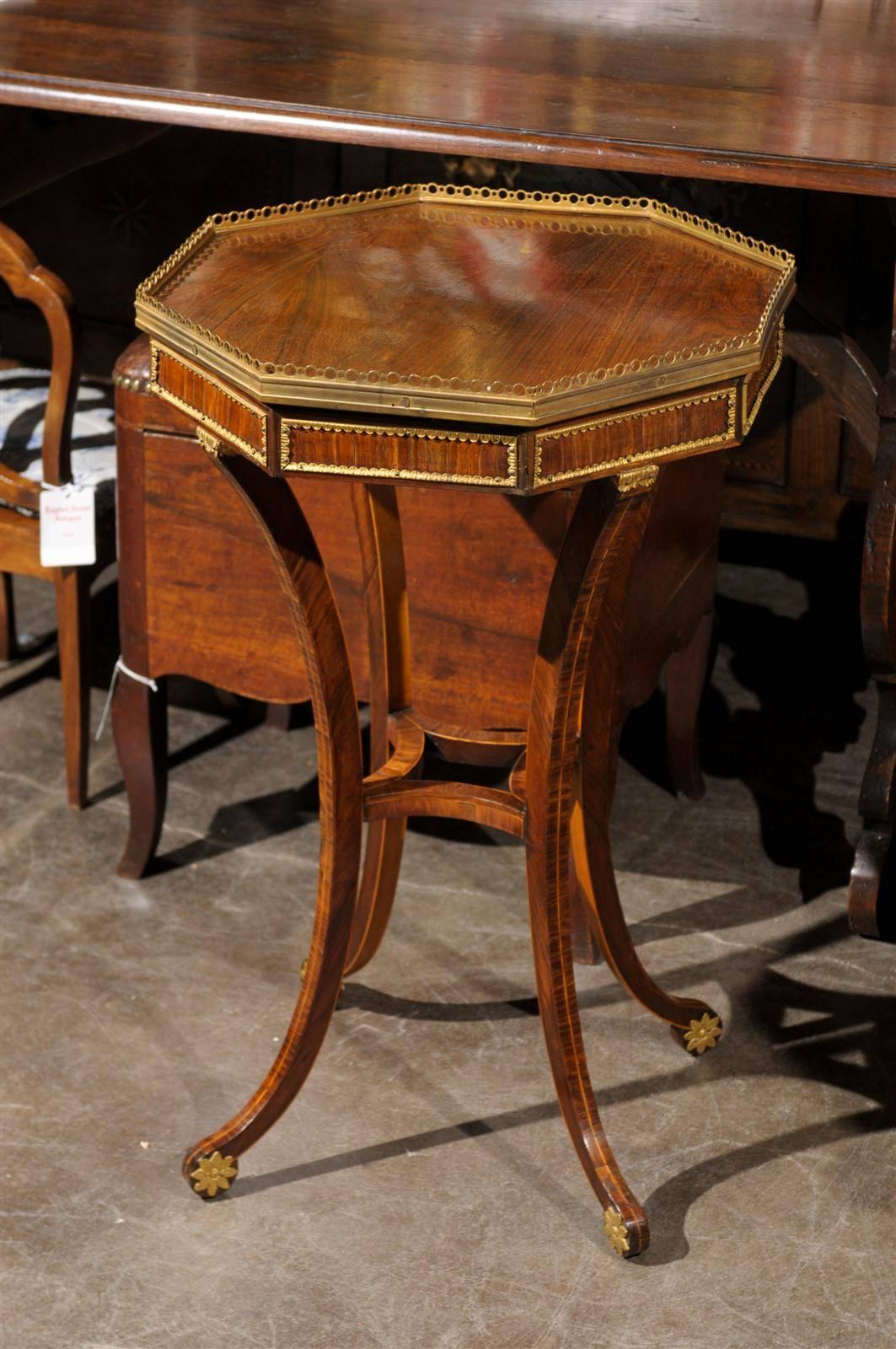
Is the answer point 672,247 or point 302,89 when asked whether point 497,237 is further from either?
point 302,89

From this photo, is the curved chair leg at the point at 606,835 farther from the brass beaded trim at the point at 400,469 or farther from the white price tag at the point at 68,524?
the white price tag at the point at 68,524

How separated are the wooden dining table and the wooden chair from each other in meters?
0.26

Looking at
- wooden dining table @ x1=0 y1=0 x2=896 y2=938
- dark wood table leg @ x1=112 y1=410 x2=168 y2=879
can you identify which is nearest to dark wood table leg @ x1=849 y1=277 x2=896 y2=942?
wooden dining table @ x1=0 y1=0 x2=896 y2=938

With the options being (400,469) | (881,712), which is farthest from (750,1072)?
(400,469)

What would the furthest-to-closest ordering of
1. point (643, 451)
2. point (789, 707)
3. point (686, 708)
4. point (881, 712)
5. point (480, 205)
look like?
point (789, 707) → point (686, 708) → point (881, 712) → point (480, 205) → point (643, 451)

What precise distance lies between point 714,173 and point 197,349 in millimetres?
702

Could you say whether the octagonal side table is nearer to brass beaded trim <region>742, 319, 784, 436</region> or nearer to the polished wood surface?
brass beaded trim <region>742, 319, 784, 436</region>

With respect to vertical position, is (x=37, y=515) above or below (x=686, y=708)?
above

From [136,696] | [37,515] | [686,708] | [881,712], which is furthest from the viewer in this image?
[686,708]

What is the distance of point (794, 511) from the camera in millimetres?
3295

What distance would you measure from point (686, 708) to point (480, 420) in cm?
143

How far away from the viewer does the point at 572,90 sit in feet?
7.74

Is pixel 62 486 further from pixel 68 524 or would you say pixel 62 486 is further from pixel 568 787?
pixel 568 787

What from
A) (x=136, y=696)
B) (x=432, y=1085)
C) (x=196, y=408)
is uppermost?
(x=196, y=408)
